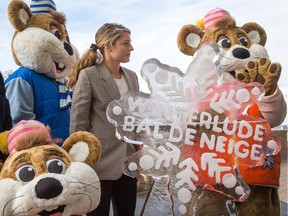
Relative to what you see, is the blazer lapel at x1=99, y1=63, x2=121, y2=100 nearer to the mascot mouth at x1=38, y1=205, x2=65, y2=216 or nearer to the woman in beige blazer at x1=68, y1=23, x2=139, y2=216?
the woman in beige blazer at x1=68, y1=23, x2=139, y2=216

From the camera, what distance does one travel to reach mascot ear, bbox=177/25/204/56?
2500mm

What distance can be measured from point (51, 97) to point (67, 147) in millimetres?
812

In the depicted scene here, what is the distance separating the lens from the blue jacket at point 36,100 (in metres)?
2.27

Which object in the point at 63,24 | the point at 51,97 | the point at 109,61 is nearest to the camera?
the point at 109,61

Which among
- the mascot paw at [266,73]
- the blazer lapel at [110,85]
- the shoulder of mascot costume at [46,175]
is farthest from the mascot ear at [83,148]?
the mascot paw at [266,73]

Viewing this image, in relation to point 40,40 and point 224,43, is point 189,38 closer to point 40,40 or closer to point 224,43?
point 224,43

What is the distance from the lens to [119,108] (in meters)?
1.74

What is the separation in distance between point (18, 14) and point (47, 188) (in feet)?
4.83

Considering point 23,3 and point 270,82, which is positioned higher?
point 23,3

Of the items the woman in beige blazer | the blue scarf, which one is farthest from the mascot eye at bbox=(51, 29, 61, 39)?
the woman in beige blazer

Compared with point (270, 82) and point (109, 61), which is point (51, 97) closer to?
point (109, 61)

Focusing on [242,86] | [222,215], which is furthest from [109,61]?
[222,215]

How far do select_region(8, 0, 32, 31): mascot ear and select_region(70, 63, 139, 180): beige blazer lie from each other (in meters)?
0.68

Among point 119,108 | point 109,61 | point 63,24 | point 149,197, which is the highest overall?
point 63,24
